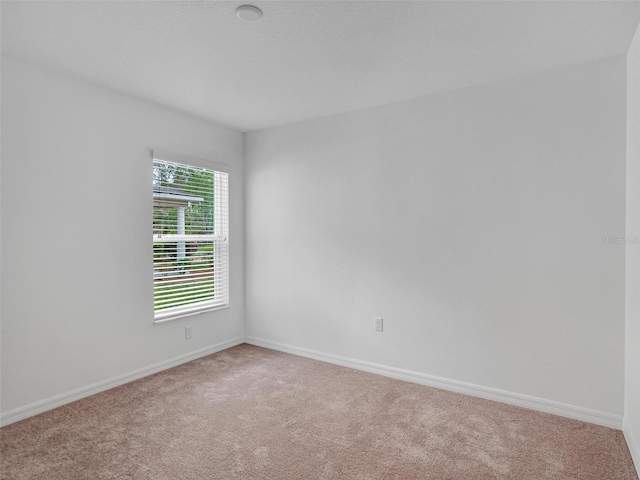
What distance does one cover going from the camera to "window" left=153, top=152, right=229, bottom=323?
347 cm

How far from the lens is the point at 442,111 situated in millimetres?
3078

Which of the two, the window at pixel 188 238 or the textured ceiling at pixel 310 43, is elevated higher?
the textured ceiling at pixel 310 43

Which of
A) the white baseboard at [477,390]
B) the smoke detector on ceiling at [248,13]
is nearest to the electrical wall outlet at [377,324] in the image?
the white baseboard at [477,390]

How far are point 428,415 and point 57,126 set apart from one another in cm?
332

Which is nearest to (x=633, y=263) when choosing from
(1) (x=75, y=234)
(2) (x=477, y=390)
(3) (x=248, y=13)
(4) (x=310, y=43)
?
(2) (x=477, y=390)

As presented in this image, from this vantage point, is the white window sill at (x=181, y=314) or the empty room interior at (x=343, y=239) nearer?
the empty room interior at (x=343, y=239)

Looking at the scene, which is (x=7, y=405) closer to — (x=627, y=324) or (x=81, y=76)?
(x=81, y=76)

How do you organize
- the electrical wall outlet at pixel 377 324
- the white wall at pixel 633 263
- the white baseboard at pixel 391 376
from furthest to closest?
the electrical wall outlet at pixel 377 324 → the white baseboard at pixel 391 376 → the white wall at pixel 633 263

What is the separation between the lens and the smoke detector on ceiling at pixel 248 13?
1.93 metres

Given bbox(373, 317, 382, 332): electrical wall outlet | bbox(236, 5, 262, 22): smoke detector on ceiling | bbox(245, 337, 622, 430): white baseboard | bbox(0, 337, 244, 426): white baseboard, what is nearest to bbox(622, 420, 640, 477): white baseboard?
bbox(245, 337, 622, 430): white baseboard

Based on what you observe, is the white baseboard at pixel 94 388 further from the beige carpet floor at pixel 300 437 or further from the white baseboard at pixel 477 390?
the white baseboard at pixel 477 390

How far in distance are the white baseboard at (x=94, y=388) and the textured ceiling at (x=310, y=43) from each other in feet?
7.62

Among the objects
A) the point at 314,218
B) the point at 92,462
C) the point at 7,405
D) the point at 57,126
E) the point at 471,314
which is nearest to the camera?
the point at 92,462

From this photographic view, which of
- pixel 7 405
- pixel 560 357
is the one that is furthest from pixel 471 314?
pixel 7 405
